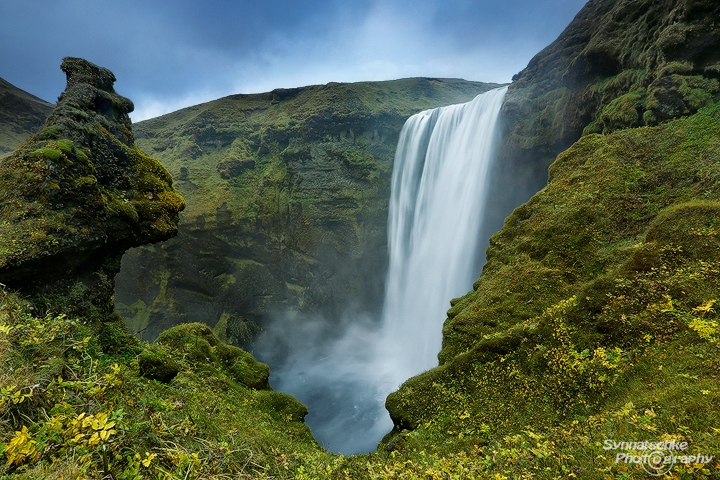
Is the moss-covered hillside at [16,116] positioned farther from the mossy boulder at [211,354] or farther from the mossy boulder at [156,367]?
the mossy boulder at [156,367]

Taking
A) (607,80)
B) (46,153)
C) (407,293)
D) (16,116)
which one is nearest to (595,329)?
(46,153)

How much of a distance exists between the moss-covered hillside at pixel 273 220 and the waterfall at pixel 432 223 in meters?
4.01

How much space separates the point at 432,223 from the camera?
28031mm

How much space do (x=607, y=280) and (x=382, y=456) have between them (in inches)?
254

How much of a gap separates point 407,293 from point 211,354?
74.9ft

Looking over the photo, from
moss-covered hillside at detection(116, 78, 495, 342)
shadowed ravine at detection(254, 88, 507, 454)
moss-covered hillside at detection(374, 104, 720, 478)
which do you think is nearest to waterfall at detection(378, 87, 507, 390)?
shadowed ravine at detection(254, 88, 507, 454)

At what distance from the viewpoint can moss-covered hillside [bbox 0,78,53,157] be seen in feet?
126

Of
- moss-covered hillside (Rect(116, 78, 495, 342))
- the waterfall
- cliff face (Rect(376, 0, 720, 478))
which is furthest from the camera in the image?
moss-covered hillside (Rect(116, 78, 495, 342))

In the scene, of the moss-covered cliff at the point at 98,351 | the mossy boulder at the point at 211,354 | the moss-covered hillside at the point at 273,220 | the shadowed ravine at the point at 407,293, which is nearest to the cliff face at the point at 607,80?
the shadowed ravine at the point at 407,293

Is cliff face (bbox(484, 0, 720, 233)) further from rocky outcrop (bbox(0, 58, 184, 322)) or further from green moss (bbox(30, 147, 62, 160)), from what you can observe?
green moss (bbox(30, 147, 62, 160))

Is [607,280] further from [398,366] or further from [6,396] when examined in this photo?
[398,366]

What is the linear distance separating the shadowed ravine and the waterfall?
0.09 metres

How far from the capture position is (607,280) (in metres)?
6.86

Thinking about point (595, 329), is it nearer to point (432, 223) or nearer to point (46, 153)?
point (46, 153)
